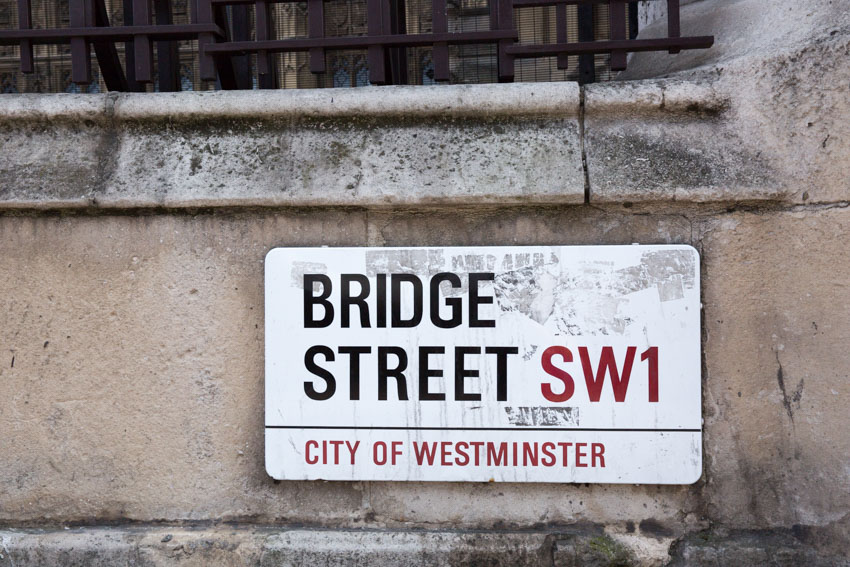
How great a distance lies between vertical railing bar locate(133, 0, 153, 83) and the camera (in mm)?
2105

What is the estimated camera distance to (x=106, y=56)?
2205 millimetres

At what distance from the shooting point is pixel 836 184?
1880 mm

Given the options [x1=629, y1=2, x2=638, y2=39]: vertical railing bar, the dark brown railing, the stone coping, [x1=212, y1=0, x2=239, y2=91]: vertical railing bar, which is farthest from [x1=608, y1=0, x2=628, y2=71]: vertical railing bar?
[x1=212, y1=0, x2=239, y2=91]: vertical railing bar

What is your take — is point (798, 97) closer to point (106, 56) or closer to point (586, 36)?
point (586, 36)

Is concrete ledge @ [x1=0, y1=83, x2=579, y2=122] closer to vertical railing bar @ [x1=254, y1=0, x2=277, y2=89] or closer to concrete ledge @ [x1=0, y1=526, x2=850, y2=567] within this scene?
vertical railing bar @ [x1=254, y1=0, x2=277, y2=89]

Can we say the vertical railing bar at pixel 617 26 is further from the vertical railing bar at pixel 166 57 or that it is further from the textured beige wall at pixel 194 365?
the vertical railing bar at pixel 166 57

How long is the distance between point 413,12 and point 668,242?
146cm

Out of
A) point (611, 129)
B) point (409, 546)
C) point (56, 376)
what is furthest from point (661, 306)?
point (56, 376)

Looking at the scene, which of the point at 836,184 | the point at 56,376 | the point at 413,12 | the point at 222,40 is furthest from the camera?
the point at 413,12

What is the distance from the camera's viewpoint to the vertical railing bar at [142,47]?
211 centimetres

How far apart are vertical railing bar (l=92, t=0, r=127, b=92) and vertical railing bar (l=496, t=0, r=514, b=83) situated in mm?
1308

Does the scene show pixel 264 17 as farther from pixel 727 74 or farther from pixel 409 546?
pixel 409 546

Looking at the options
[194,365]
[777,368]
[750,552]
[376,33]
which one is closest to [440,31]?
[376,33]

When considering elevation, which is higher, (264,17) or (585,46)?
(264,17)
